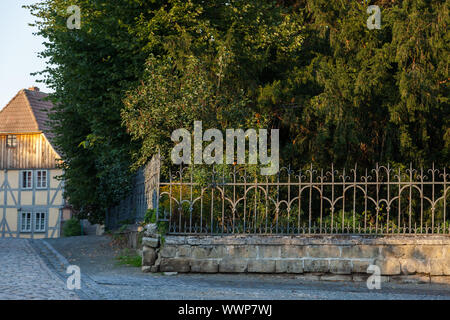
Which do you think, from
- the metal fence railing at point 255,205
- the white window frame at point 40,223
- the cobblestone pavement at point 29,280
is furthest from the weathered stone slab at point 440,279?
the white window frame at point 40,223

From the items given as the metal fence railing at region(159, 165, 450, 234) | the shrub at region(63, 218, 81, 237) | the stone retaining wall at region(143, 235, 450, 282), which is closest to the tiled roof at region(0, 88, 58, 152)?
the shrub at region(63, 218, 81, 237)

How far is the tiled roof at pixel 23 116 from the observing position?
34.1 meters

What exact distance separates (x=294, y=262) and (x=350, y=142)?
13.6 ft

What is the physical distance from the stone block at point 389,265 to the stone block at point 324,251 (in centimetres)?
A: 64

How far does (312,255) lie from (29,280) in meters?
4.30

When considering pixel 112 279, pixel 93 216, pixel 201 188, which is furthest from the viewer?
pixel 93 216

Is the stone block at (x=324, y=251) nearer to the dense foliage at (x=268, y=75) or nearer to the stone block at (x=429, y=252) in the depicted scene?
the stone block at (x=429, y=252)

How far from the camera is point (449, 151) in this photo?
537 inches

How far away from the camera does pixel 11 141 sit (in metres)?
34.2

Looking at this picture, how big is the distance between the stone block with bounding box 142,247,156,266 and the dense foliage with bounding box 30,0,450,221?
9.47ft

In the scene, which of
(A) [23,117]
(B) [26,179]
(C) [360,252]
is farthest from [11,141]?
(C) [360,252]

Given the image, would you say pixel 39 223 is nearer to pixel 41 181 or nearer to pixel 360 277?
pixel 41 181

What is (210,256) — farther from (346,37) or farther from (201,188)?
(346,37)

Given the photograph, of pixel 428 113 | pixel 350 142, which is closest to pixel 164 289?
pixel 350 142
